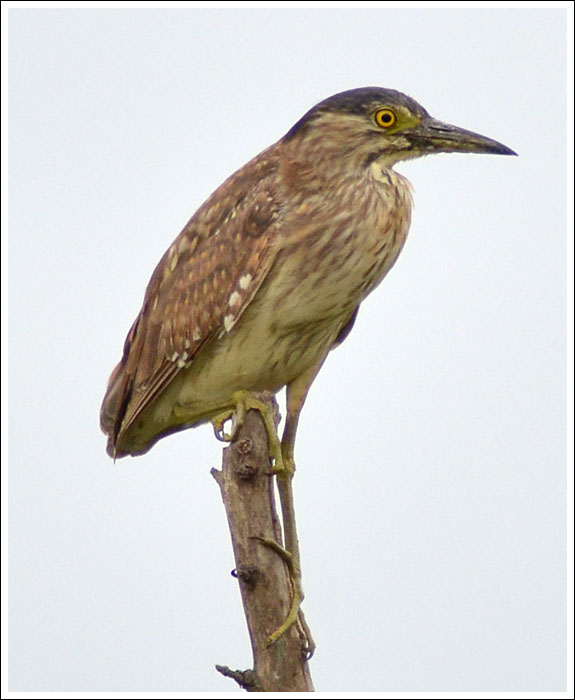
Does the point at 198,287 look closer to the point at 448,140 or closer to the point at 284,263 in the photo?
the point at 284,263

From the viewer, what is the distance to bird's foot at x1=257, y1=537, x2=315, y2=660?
5.00 metres

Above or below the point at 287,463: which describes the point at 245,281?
above

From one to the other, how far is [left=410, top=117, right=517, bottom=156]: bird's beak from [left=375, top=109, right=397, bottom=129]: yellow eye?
126mm

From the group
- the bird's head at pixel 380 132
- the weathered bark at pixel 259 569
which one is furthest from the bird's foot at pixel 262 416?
the bird's head at pixel 380 132

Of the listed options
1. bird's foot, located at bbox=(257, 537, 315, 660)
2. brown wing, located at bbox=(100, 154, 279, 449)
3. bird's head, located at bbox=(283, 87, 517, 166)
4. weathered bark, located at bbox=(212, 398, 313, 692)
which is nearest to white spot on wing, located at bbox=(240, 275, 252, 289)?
brown wing, located at bbox=(100, 154, 279, 449)

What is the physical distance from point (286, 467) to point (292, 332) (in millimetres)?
695

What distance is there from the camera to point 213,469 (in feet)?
16.8

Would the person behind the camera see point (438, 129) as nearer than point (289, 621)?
No

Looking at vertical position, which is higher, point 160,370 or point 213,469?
point 160,370

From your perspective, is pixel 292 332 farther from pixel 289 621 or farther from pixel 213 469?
pixel 289 621

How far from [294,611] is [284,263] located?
5.47 feet

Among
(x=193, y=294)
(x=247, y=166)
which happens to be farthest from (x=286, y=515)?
(x=247, y=166)

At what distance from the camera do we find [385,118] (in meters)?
5.97

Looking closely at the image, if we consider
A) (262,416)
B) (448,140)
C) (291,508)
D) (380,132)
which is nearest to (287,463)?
(291,508)
